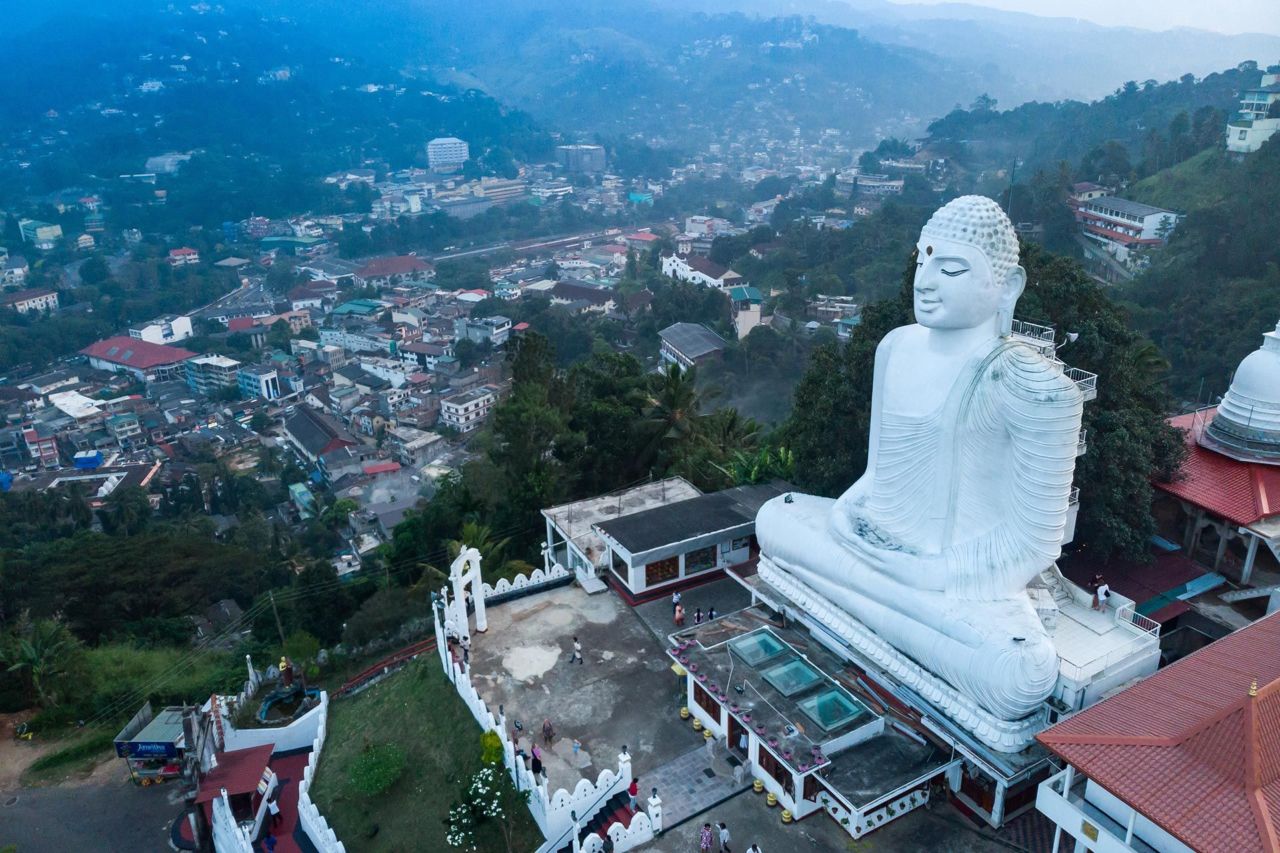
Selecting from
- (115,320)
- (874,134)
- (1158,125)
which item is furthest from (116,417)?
(874,134)

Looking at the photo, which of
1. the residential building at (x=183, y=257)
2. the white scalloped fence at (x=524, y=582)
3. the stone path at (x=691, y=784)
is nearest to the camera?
the stone path at (x=691, y=784)

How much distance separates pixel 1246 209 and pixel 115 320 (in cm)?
7390

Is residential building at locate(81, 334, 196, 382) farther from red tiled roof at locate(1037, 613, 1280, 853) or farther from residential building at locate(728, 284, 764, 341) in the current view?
red tiled roof at locate(1037, 613, 1280, 853)

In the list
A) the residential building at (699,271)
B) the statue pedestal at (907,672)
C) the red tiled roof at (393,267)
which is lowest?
the red tiled roof at (393,267)

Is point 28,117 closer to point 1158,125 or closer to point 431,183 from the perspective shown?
point 431,183

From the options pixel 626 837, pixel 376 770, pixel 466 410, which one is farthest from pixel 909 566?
pixel 466 410

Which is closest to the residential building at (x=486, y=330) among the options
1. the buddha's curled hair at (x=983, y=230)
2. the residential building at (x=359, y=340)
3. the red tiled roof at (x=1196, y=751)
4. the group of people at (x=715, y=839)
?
the residential building at (x=359, y=340)

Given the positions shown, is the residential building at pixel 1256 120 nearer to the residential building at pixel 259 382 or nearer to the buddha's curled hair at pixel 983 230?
the buddha's curled hair at pixel 983 230

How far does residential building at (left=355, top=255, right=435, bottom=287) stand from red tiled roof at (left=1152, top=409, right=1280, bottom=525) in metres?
70.7

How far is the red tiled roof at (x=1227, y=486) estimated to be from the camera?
14859 millimetres

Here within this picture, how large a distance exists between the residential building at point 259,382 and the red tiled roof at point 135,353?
706cm

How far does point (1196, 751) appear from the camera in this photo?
9086 millimetres

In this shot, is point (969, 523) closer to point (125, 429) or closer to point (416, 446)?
point (416, 446)

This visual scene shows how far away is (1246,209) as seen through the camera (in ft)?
123
